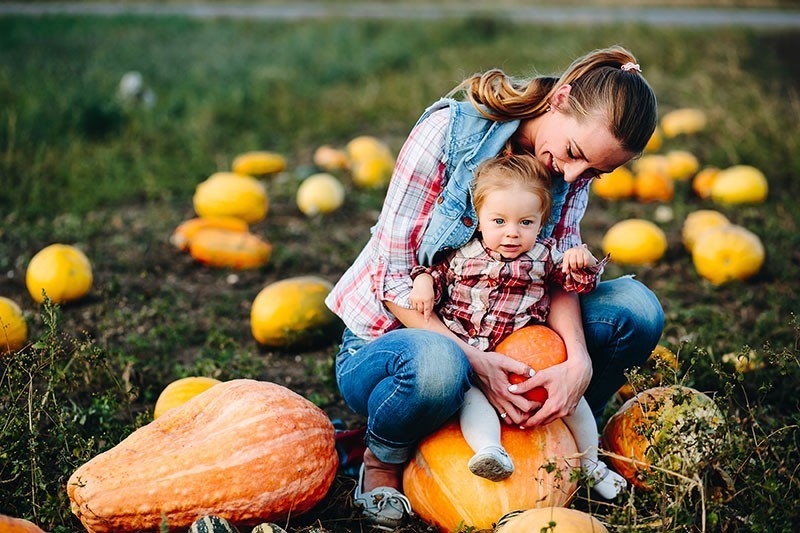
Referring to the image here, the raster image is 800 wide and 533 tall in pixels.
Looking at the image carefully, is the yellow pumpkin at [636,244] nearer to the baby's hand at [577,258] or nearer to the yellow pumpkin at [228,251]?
the yellow pumpkin at [228,251]

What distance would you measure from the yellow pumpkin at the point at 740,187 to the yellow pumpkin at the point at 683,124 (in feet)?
6.19

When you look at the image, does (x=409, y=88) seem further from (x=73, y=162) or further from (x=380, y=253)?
(x=380, y=253)

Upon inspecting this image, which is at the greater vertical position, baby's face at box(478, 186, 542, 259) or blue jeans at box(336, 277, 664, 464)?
baby's face at box(478, 186, 542, 259)

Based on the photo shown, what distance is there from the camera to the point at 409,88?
10242mm

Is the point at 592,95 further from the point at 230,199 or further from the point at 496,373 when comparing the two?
the point at 230,199

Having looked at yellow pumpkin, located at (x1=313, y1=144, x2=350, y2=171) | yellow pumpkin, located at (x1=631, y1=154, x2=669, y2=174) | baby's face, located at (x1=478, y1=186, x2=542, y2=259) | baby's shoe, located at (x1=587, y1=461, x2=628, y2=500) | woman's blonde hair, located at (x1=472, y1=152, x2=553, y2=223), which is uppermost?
woman's blonde hair, located at (x1=472, y1=152, x2=553, y2=223)

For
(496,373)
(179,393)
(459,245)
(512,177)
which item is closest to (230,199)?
(179,393)

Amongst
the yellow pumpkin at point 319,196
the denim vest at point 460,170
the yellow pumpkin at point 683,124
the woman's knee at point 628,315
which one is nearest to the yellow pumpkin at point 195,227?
the yellow pumpkin at point 319,196

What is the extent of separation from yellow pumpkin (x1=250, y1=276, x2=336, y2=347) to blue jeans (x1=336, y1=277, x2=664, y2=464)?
3.43 feet

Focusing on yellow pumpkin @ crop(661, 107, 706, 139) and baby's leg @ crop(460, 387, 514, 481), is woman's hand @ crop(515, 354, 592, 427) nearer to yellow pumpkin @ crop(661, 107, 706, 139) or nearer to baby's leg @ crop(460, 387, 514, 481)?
baby's leg @ crop(460, 387, 514, 481)

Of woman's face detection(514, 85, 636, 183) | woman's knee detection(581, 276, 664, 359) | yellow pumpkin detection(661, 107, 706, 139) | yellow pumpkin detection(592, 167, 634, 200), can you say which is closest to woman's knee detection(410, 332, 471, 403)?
woman's knee detection(581, 276, 664, 359)

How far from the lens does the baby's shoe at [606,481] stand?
298cm

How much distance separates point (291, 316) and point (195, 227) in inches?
64.0

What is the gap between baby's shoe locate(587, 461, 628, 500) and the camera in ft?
9.78
